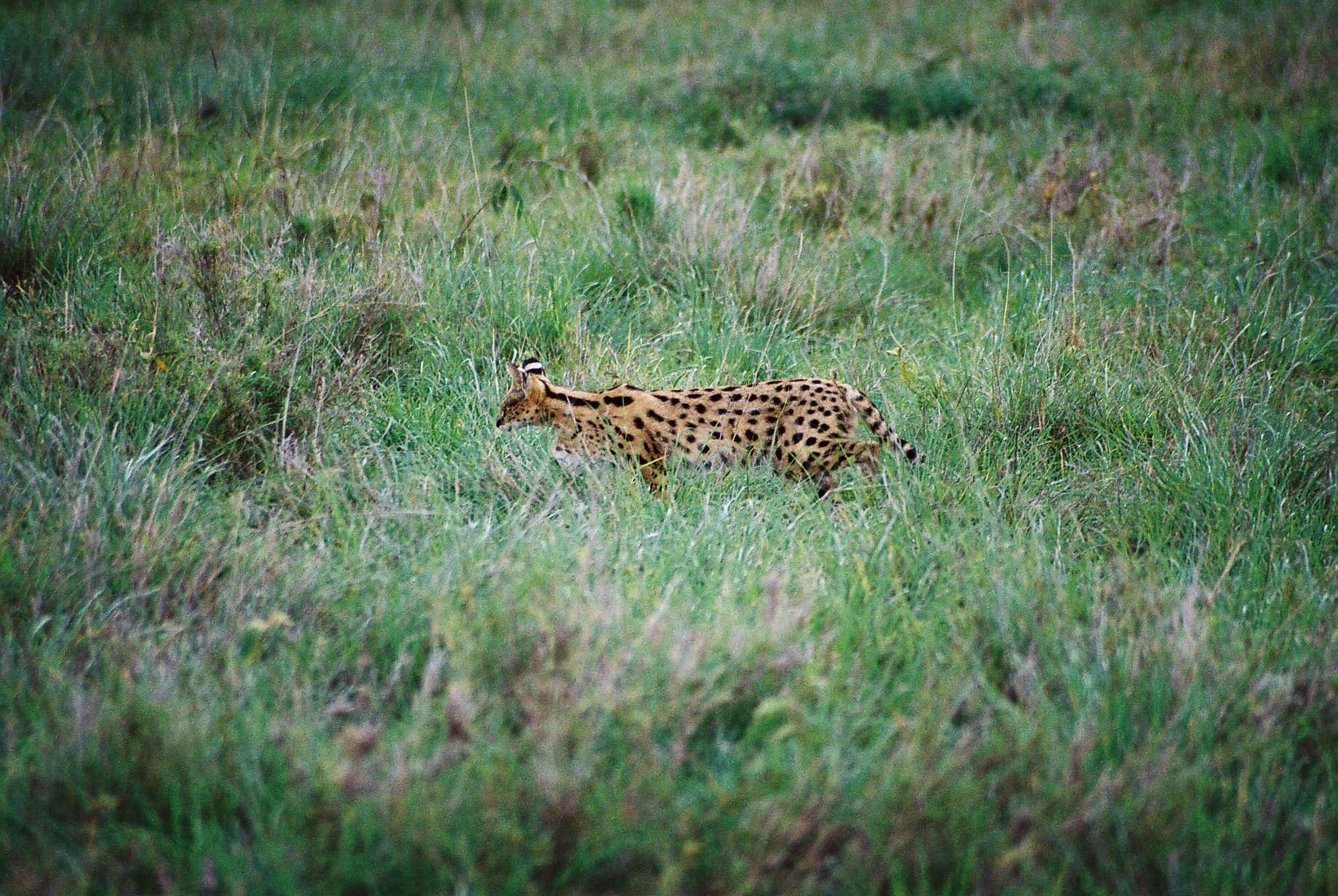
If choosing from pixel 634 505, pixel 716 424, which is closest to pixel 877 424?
pixel 716 424

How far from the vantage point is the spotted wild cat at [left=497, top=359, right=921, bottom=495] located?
4.97 m

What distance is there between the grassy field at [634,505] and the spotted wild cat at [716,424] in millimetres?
151

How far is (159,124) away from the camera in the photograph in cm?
797

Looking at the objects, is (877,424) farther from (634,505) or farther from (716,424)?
(634,505)

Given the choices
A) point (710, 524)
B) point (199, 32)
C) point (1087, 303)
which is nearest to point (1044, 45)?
point (1087, 303)

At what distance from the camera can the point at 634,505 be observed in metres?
4.59

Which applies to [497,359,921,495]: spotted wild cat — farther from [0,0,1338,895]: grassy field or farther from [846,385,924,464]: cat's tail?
[0,0,1338,895]: grassy field

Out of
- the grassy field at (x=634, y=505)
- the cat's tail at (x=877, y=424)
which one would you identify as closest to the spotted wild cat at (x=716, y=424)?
the cat's tail at (x=877, y=424)

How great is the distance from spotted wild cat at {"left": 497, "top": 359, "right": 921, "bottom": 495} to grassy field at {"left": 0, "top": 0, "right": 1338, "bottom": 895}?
6.0 inches

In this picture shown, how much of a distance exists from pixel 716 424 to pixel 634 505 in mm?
715

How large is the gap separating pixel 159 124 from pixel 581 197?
10.5 feet

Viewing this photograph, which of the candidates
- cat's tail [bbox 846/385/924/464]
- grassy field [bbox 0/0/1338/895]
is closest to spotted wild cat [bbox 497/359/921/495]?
cat's tail [bbox 846/385/924/464]

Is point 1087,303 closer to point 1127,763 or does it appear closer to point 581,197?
point 581,197

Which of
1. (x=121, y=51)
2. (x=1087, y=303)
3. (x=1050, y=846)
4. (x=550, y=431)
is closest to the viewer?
(x=1050, y=846)
